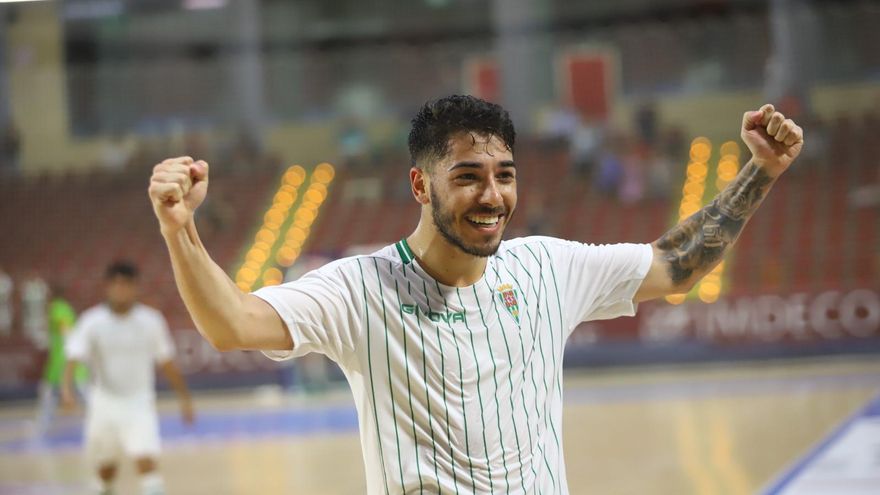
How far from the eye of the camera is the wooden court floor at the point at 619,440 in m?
10.4

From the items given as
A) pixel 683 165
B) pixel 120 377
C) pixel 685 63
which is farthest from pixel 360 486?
pixel 685 63

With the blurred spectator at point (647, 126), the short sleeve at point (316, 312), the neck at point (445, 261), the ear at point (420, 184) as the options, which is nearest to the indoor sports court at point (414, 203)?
the blurred spectator at point (647, 126)

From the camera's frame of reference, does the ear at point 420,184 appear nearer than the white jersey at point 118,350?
Yes

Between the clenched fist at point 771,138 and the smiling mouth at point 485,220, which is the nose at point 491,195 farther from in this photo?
the clenched fist at point 771,138

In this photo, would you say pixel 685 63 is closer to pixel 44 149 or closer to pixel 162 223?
pixel 44 149

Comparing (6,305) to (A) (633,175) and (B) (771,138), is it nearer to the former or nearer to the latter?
(A) (633,175)

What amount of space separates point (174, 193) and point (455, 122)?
877 millimetres

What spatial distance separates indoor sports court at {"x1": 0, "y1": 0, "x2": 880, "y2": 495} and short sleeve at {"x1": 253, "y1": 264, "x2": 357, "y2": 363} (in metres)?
6.37

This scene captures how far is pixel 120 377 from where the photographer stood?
9.65m

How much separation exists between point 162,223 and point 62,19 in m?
33.3

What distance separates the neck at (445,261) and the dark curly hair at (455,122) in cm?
23

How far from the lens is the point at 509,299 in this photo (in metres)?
3.49

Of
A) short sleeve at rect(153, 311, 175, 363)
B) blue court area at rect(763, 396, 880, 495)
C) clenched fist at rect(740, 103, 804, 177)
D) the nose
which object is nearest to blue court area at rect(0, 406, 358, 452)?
short sleeve at rect(153, 311, 175, 363)

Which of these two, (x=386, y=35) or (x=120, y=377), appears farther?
(x=386, y=35)
